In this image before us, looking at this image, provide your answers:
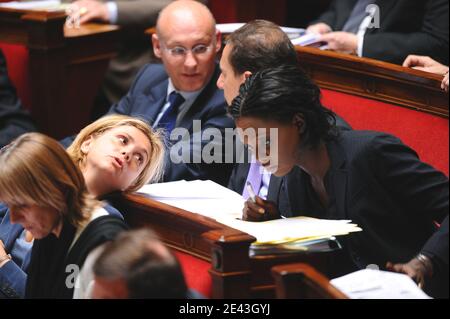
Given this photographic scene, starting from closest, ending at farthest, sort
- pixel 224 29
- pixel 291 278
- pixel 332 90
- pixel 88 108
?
1. pixel 291 278
2. pixel 332 90
3. pixel 224 29
4. pixel 88 108

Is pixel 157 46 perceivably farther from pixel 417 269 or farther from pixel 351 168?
pixel 417 269

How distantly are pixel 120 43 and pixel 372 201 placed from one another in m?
1.89

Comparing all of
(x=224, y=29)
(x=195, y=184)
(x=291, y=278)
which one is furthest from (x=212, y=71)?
(x=291, y=278)

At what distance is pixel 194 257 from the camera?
1849 mm

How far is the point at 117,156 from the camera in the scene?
2.10m

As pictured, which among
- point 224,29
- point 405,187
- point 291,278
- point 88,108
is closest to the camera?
point 291,278

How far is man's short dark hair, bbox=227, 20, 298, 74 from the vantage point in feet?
7.64

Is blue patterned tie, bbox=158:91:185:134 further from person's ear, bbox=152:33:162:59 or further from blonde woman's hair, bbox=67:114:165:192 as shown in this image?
blonde woman's hair, bbox=67:114:165:192

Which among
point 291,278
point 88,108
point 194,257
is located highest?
point 291,278

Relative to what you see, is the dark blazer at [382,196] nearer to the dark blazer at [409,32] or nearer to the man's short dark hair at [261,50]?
the man's short dark hair at [261,50]

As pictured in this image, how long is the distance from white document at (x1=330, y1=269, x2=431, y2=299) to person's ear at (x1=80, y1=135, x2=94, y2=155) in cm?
80

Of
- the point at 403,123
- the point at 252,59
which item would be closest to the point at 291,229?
the point at 252,59

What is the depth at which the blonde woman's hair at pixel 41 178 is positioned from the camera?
1719 millimetres
